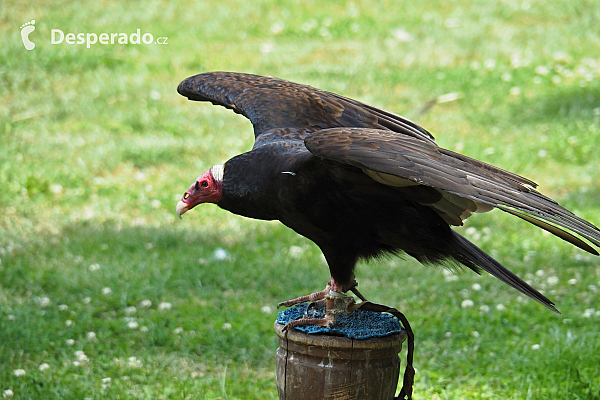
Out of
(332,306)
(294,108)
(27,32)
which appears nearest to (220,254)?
(294,108)

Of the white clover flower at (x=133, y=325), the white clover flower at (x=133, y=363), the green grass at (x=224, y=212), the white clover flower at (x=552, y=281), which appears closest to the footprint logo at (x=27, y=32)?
the green grass at (x=224, y=212)

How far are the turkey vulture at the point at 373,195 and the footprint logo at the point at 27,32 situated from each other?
690 cm

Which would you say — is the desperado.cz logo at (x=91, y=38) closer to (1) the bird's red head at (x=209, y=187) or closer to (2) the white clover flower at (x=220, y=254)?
(2) the white clover flower at (x=220, y=254)

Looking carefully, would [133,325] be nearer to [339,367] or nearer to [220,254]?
[220,254]

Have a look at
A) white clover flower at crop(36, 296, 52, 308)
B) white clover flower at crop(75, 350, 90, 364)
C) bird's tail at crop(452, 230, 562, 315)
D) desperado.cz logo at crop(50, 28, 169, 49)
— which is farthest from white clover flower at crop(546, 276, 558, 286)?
desperado.cz logo at crop(50, 28, 169, 49)

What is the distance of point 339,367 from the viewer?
2.83 meters

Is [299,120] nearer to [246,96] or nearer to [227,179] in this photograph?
[246,96]

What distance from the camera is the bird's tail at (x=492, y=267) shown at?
9.72 feet

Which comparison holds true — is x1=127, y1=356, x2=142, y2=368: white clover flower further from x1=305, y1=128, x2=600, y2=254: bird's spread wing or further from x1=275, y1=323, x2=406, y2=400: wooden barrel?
x1=305, y1=128, x2=600, y2=254: bird's spread wing

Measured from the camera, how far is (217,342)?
4340 millimetres

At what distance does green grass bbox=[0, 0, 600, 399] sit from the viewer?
4039 millimetres

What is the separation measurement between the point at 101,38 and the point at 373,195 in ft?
25.3

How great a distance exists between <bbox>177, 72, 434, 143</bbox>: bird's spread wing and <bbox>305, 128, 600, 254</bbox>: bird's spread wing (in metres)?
0.83

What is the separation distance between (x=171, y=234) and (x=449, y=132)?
3398 millimetres
